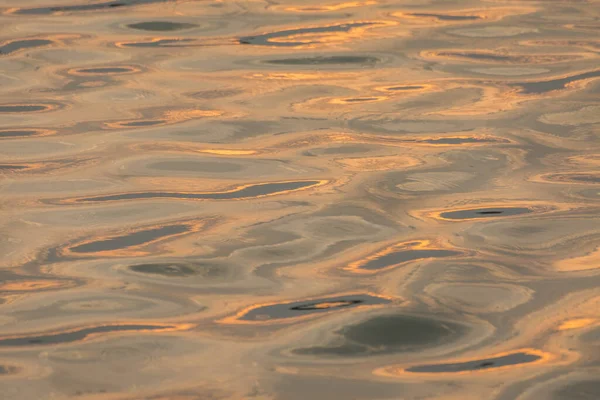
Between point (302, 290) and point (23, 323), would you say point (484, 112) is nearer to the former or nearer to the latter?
point (302, 290)

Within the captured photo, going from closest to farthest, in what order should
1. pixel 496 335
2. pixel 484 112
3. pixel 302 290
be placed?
pixel 496 335 → pixel 302 290 → pixel 484 112

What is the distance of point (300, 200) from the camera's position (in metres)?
2.48

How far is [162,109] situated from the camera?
317cm

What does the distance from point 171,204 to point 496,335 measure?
3.12ft

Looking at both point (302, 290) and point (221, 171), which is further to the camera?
point (221, 171)

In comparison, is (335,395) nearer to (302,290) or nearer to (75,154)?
(302,290)

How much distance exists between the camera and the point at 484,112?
122 inches

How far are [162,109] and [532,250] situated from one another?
1.41m

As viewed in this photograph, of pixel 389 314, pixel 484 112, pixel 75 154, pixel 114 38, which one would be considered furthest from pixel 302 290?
pixel 114 38

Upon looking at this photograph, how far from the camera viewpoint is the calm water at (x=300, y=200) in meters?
1.75

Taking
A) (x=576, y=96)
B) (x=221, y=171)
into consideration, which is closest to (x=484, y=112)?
(x=576, y=96)

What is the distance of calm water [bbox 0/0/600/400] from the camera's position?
1745 mm

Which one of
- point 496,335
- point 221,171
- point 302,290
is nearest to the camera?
point 496,335

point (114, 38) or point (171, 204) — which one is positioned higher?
point (114, 38)
